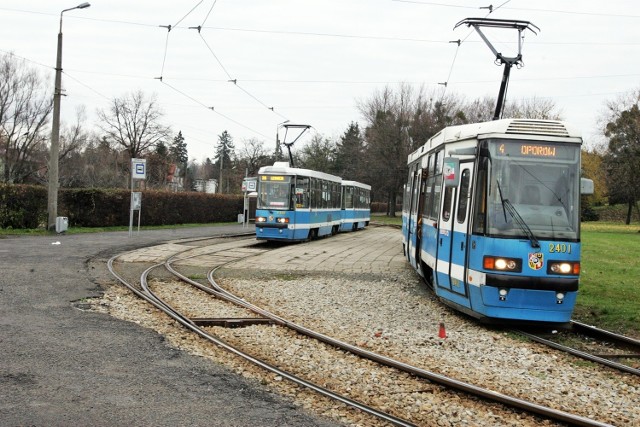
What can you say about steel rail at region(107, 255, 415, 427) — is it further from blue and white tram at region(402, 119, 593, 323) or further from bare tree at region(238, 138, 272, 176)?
bare tree at region(238, 138, 272, 176)

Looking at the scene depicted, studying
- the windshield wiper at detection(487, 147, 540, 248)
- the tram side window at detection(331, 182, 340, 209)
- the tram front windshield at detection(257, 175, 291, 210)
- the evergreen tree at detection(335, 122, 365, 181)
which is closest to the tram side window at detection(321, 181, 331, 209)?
the tram side window at detection(331, 182, 340, 209)

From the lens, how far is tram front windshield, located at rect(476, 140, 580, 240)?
8.90 meters

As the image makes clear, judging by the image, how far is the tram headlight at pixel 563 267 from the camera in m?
8.69

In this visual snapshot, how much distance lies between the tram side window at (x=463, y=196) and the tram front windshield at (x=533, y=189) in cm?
39

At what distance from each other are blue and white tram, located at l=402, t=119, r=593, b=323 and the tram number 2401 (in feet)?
0.04

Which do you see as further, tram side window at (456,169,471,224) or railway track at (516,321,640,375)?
tram side window at (456,169,471,224)

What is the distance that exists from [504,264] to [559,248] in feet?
2.68

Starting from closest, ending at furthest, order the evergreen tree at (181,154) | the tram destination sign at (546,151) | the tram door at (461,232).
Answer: the tram destination sign at (546,151), the tram door at (461,232), the evergreen tree at (181,154)

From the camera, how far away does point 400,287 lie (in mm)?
13406

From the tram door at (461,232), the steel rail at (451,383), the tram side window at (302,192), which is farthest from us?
the tram side window at (302,192)

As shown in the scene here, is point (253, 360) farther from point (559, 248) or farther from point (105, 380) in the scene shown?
point (559, 248)

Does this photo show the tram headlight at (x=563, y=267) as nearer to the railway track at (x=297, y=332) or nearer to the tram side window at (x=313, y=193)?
the railway track at (x=297, y=332)

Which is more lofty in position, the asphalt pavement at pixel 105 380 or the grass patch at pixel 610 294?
the grass patch at pixel 610 294

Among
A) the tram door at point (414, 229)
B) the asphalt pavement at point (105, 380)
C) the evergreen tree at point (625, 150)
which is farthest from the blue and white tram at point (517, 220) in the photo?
the evergreen tree at point (625, 150)
